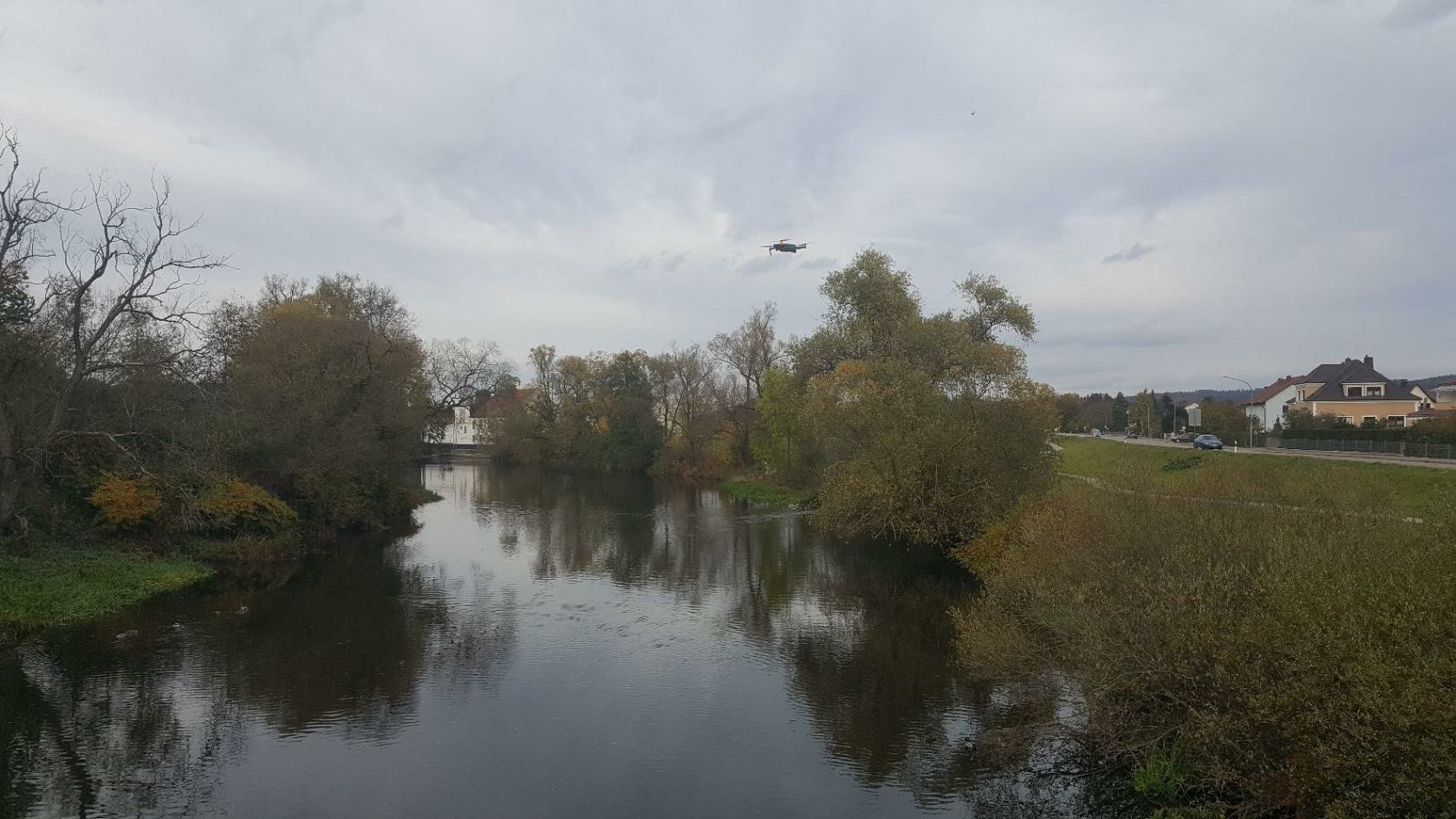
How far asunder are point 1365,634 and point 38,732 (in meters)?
16.0

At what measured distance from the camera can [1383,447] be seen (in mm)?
40281

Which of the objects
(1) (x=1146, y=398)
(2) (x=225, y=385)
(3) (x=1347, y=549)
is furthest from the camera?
(1) (x=1146, y=398)

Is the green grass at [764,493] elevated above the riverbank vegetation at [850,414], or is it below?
below

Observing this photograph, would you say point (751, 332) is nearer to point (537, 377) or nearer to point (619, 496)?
point (619, 496)

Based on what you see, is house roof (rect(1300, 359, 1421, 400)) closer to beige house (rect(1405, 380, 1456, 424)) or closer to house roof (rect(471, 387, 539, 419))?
beige house (rect(1405, 380, 1456, 424))

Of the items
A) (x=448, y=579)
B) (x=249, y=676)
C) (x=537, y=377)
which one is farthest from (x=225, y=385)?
(x=537, y=377)

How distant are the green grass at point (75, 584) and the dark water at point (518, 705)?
0.79m

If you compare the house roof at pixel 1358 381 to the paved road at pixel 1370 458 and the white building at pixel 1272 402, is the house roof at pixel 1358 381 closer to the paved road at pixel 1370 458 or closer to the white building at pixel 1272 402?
the white building at pixel 1272 402

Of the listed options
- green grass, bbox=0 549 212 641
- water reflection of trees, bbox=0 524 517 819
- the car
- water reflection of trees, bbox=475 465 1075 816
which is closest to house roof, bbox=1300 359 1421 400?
the car

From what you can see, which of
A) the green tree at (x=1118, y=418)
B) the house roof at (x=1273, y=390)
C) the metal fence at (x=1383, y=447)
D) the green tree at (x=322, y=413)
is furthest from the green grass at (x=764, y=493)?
the green tree at (x=1118, y=418)

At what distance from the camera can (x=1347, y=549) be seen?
939 cm

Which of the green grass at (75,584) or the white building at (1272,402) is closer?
the green grass at (75,584)

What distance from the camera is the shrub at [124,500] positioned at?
22.8m

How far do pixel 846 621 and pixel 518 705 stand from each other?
27.2ft
